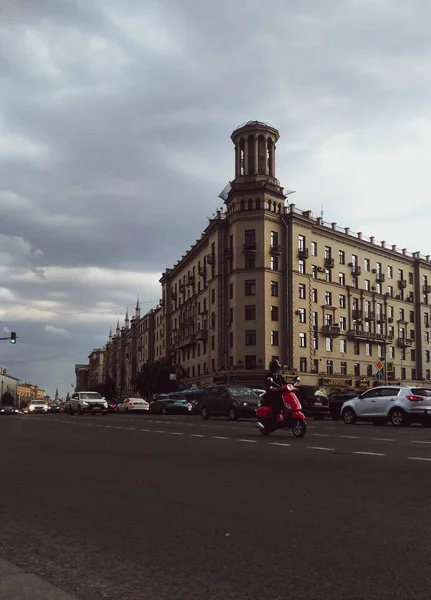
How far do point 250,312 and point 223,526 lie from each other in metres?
59.1

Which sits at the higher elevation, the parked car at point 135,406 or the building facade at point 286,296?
→ the building facade at point 286,296

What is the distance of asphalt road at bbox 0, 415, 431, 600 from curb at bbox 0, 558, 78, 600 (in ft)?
0.30

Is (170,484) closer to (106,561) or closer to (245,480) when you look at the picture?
(245,480)

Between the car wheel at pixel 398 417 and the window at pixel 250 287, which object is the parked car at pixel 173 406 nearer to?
the window at pixel 250 287

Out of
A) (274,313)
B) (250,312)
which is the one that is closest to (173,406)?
A: (250,312)

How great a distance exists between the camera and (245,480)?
767 cm

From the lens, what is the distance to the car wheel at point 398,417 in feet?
74.2

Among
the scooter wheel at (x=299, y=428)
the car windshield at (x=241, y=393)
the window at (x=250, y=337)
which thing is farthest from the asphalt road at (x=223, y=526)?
the window at (x=250, y=337)

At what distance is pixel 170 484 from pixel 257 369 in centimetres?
5482

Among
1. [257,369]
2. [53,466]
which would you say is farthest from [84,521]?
[257,369]

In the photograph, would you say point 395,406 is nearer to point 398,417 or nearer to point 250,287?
point 398,417

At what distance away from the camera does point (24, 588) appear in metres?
3.57

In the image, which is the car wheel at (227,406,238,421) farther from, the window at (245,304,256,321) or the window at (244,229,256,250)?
the window at (244,229,256,250)

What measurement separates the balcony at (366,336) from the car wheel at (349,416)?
158 ft
